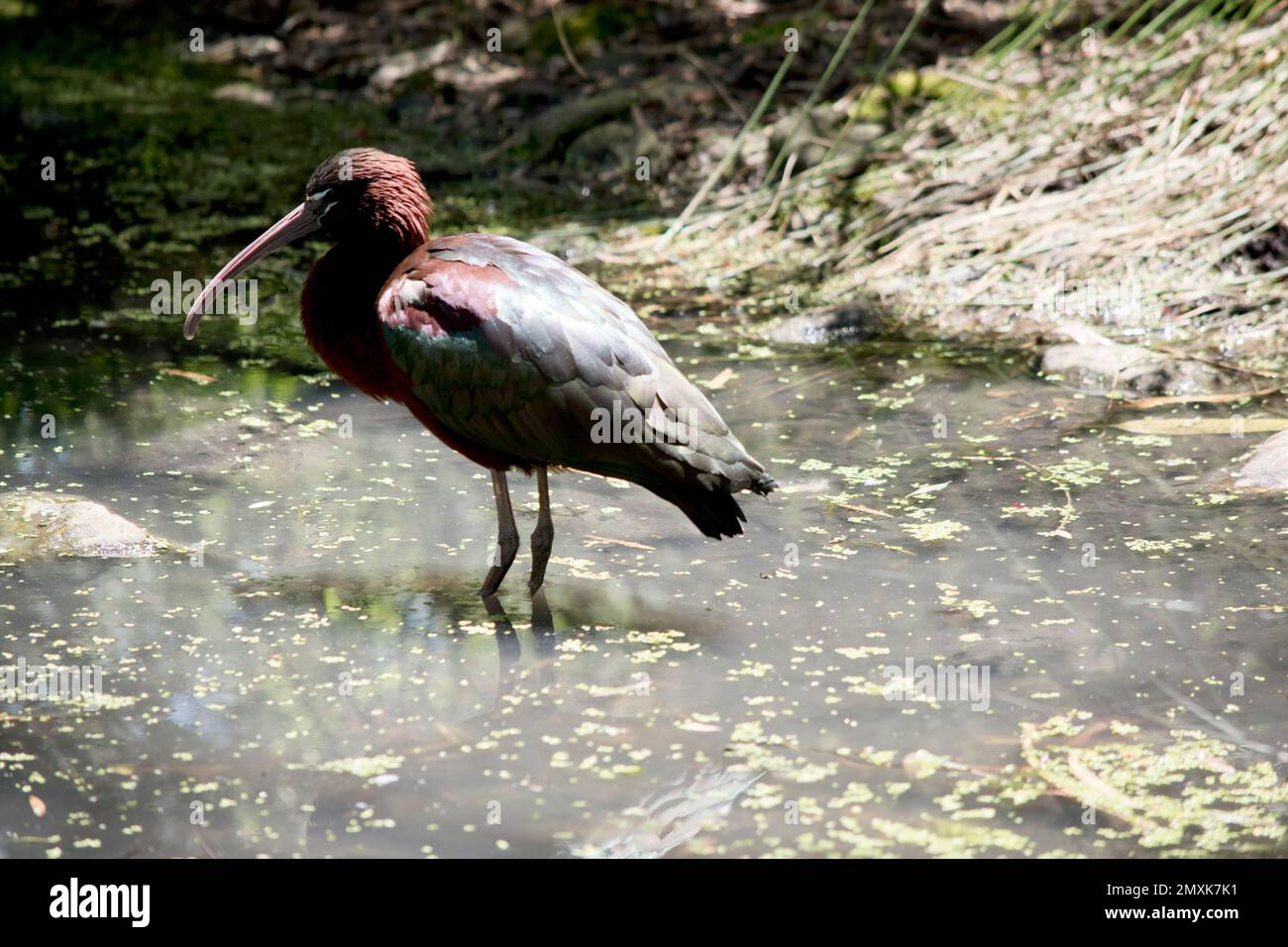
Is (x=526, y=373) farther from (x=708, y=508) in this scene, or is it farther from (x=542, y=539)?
(x=708, y=508)

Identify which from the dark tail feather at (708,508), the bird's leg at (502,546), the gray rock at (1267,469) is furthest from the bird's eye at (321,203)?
the gray rock at (1267,469)

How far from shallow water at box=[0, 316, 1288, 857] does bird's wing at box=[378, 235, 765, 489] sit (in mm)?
456

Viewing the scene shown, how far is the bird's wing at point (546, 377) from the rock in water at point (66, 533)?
103 cm

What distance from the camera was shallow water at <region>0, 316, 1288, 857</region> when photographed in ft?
10.8

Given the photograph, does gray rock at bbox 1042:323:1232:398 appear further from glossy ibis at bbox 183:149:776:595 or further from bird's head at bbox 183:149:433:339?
bird's head at bbox 183:149:433:339

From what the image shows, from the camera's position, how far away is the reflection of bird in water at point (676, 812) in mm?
3178

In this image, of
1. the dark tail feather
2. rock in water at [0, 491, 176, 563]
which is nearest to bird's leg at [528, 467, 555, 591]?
the dark tail feather

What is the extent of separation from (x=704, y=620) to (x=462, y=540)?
36.9 inches

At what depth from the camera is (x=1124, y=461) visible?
536 centimetres

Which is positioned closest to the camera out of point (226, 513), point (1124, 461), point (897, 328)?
point (226, 513)

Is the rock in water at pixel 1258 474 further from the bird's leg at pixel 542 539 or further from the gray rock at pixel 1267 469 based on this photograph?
the bird's leg at pixel 542 539

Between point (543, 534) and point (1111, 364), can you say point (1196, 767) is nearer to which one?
point (543, 534)

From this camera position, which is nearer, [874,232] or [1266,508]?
[1266,508]
